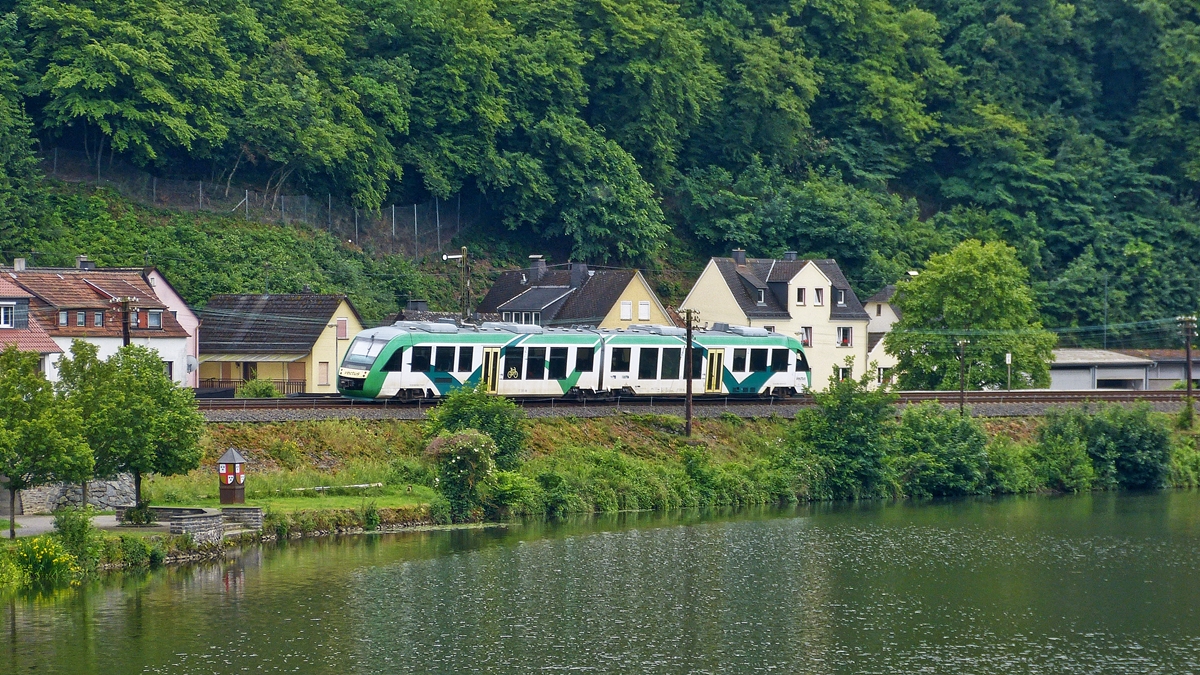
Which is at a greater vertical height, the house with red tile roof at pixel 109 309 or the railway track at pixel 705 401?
the house with red tile roof at pixel 109 309

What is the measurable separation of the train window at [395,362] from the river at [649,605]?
26.0 ft

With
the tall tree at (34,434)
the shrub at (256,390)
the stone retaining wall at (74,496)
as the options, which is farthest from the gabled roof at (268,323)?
the tall tree at (34,434)

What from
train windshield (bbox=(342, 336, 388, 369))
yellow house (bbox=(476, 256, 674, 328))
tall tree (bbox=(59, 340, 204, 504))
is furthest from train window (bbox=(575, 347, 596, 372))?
tall tree (bbox=(59, 340, 204, 504))

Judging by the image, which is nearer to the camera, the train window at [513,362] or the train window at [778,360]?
the train window at [513,362]

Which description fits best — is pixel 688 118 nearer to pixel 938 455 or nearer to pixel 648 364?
pixel 648 364

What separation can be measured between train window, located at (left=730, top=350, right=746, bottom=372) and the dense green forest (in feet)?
67.8

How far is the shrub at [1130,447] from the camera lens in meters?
62.6

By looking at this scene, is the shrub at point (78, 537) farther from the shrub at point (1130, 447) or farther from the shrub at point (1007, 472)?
the shrub at point (1130, 447)

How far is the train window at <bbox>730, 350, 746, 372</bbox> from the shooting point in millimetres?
60844

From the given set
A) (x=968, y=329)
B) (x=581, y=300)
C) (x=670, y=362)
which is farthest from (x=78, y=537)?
(x=968, y=329)

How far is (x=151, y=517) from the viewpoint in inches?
1642

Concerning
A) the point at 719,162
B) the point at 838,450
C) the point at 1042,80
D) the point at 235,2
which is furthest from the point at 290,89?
the point at 1042,80

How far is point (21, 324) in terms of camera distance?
52969mm

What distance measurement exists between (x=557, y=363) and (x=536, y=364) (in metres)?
0.76
